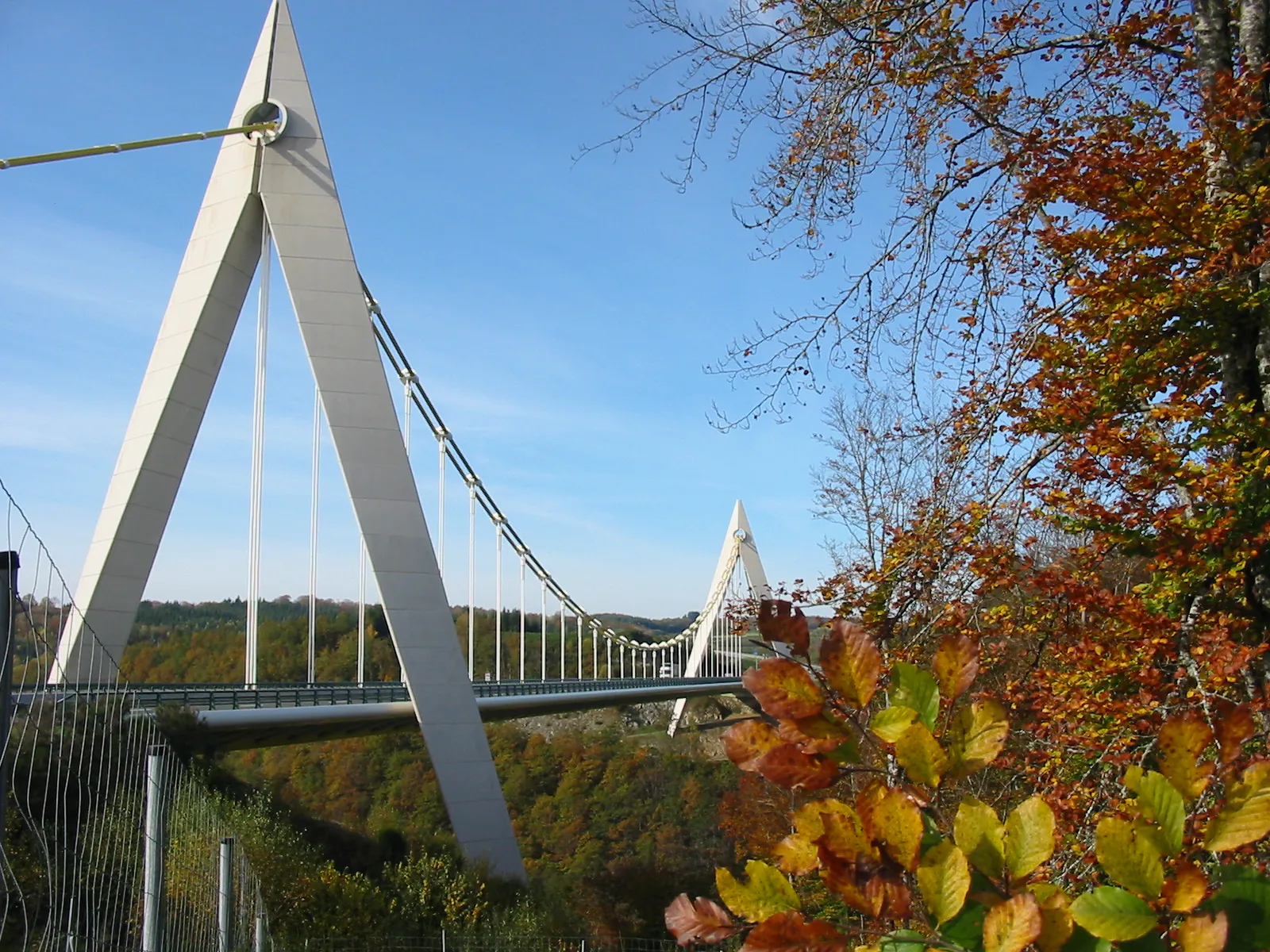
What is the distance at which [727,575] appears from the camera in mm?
49719

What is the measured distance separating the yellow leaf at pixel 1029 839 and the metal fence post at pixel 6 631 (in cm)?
192

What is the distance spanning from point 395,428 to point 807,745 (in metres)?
15.5

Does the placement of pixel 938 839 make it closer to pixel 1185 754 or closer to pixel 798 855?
pixel 798 855

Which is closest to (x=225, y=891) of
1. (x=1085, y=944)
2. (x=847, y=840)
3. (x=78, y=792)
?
(x=78, y=792)

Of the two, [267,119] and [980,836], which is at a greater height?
[267,119]

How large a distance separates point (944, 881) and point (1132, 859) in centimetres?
18

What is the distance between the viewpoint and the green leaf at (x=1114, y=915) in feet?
3.57

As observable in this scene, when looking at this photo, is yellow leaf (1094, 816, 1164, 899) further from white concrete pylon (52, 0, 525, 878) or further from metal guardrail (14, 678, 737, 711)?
white concrete pylon (52, 0, 525, 878)

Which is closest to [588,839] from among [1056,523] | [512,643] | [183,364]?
[512,643]

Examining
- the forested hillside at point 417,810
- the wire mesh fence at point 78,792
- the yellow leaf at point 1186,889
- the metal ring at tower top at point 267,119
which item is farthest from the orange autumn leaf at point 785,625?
the metal ring at tower top at point 267,119

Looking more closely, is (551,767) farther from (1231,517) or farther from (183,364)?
(1231,517)

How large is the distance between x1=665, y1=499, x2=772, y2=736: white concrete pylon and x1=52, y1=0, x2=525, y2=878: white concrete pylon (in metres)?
28.4

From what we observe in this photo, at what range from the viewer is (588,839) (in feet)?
Answer: 89.3

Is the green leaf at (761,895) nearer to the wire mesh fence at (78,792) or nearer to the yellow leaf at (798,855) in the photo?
the yellow leaf at (798,855)
